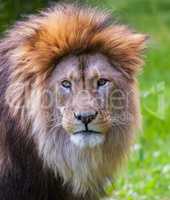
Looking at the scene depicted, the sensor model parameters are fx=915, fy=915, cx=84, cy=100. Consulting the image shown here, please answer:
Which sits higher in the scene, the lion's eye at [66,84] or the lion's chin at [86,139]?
the lion's eye at [66,84]

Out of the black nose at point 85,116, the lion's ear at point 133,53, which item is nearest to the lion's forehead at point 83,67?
the lion's ear at point 133,53

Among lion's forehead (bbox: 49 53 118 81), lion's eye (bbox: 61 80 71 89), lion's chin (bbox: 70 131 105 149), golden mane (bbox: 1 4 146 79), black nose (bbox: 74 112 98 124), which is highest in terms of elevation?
golden mane (bbox: 1 4 146 79)

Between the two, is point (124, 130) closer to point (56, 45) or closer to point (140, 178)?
point (56, 45)

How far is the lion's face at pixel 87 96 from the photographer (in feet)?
16.2

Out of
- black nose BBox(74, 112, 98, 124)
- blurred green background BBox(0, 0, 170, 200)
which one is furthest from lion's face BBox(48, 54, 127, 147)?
blurred green background BBox(0, 0, 170, 200)

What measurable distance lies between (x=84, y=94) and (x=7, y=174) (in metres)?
0.66

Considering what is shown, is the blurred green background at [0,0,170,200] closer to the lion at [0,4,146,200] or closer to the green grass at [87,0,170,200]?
the green grass at [87,0,170,200]

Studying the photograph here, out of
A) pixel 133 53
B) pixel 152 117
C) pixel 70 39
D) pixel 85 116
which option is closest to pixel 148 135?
pixel 152 117

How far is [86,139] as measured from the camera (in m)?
4.96

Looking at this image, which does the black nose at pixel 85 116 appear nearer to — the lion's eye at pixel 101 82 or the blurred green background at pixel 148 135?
the lion's eye at pixel 101 82

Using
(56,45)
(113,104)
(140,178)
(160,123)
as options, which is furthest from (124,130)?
(160,123)

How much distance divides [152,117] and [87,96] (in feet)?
15.1

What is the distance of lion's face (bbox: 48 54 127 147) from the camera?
4.93m

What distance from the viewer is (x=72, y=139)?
500 centimetres
